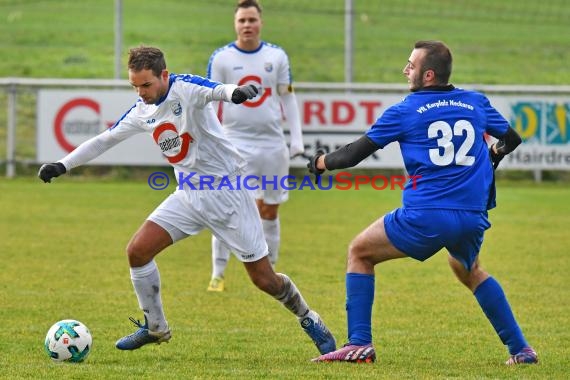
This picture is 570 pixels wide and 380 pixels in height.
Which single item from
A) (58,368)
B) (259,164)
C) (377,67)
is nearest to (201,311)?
(259,164)

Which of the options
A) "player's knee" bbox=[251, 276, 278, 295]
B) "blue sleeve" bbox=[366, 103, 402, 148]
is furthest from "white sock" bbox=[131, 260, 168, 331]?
"blue sleeve" bbox=[366, 103, 402, 148]

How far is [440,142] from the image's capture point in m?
6.54

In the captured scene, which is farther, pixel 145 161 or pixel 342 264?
pixel 145 161

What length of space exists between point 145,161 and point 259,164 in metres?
9.19

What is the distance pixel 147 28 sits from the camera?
27844mm

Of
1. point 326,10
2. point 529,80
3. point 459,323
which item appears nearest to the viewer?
point 459,323

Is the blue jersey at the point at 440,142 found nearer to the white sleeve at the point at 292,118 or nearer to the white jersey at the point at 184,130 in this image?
the white jersey at the point at 184,130

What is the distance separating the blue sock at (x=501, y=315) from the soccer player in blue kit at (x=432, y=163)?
0.23 metres

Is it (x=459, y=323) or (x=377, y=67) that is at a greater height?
(x=377, y=67)

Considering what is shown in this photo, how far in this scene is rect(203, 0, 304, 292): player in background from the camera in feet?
33.5

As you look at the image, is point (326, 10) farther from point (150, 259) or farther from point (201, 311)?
point (150, 259)

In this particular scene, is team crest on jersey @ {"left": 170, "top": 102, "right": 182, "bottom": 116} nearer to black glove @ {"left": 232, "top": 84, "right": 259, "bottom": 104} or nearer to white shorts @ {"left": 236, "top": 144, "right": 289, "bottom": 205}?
black glove @ {"left": 232, "top": 84, "right": 259, "bottom": 104}

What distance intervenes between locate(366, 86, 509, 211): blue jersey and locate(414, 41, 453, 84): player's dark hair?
9 centimetres

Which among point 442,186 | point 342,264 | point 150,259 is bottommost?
point 342,264
